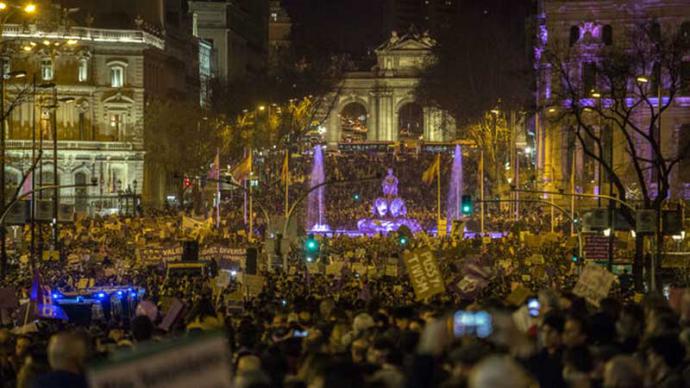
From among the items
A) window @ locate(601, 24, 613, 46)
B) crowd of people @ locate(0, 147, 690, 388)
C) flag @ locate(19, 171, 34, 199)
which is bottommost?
crowd of people @ locate(0, 147, 690, 388)

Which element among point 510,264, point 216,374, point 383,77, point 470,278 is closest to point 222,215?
point 510,264

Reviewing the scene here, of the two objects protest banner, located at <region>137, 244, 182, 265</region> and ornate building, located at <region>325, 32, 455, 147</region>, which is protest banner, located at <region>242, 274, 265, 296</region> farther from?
ornate building, located at <region>325, 32, 455, 147</region>

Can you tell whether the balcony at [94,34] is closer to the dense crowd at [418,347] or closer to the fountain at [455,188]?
the fountain at [455,188]

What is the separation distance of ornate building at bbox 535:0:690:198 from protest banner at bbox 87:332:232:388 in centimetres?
7561

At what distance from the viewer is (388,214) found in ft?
283

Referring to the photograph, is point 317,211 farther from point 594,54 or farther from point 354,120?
point 354,120

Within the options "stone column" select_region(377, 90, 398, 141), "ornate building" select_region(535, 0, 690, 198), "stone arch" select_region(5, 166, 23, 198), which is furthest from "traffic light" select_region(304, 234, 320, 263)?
"stone column" select_region(377, 90, 398, 141)

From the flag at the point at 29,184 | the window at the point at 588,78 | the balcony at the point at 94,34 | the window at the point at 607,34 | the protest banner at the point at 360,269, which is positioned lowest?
the protest banner at the point at 360,269

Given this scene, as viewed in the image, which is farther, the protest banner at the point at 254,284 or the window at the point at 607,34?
the window at the point at 607,34

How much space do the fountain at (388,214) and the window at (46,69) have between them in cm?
2664

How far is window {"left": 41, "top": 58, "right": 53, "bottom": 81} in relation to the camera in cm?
10700

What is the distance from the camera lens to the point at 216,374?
27.8ft

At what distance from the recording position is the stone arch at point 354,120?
181 m

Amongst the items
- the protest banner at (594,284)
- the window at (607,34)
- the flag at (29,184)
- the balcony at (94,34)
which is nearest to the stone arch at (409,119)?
the balcony at (94,34)
